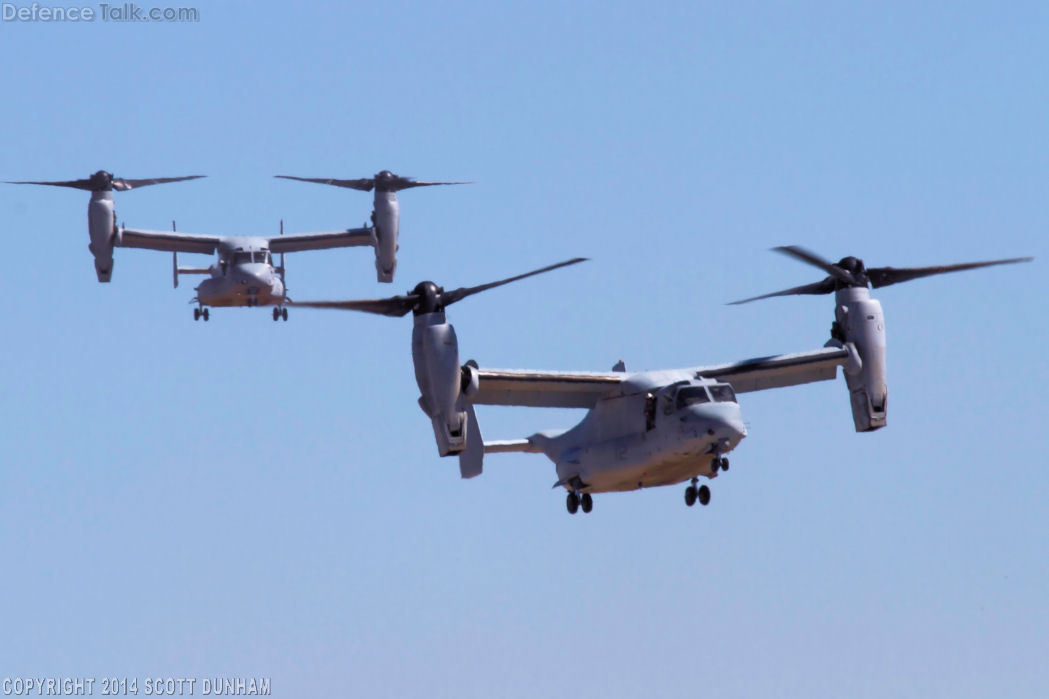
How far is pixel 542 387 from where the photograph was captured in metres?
43.2

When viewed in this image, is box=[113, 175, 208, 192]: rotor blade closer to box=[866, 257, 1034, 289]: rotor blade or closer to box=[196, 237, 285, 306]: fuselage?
box=[196, 237, 285, 306]: fuselage

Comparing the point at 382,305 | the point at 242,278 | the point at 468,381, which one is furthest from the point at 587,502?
the point at 242,278

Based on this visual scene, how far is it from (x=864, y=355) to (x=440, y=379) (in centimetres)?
1151

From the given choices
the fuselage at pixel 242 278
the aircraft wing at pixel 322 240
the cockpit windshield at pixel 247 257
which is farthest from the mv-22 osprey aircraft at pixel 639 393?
the aircraft wing at pixel 322 240

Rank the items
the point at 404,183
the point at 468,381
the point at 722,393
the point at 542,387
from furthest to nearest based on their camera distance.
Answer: the point at 404,183
the point at 542,387
the point at 468,381
the point at 722,393

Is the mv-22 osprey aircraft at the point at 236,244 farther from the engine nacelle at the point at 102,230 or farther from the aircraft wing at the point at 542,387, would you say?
the aircraft wing at the point at 542,387

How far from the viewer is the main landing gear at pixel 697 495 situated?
137 ft

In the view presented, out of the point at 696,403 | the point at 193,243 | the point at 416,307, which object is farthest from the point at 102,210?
the point at 696,403

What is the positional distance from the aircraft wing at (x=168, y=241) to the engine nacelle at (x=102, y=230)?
93 centimetres

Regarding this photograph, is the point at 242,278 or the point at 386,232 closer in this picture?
the point at 242,278

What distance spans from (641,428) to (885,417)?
711 centimetres

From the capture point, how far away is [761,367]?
46.0m

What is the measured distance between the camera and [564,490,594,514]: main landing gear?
43.6m

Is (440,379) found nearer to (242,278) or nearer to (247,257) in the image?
(242,278)
